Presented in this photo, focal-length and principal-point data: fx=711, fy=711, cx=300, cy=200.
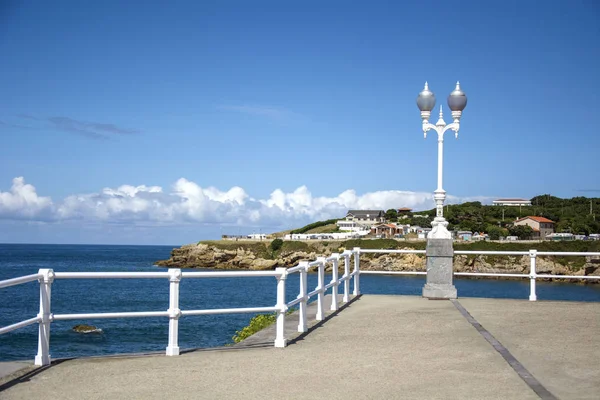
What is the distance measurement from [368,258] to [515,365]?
4103 inches

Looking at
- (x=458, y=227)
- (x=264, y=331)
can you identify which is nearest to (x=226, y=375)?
Answer: (x=264, y=331)

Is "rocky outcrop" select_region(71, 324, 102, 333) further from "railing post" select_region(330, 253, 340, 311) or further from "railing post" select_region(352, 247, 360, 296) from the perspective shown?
"railing post" select_region(330, 253, 340, 311)

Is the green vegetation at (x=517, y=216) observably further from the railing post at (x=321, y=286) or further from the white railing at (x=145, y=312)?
the white railing at (x=145, y=312)

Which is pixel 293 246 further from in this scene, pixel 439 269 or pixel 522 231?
pixel 439 269

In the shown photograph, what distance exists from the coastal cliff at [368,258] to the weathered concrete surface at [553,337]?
Result: 84.3m

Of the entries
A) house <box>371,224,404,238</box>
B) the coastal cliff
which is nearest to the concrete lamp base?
the coastal cliff

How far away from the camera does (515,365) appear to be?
8.79 metres

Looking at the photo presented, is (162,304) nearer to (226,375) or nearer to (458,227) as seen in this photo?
(226,375)

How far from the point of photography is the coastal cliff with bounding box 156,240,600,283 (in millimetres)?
99250

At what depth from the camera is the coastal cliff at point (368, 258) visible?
9925 centimetres

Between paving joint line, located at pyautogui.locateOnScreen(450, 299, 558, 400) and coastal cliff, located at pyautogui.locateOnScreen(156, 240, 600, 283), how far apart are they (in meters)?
88.4

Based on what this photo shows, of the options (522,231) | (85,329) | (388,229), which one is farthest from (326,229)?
(85,329)

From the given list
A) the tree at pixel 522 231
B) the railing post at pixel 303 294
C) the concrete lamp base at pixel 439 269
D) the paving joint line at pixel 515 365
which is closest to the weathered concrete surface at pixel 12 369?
the railing post at pixel 303 294

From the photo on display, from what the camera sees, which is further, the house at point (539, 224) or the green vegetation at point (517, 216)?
the house at point (539, 224)
